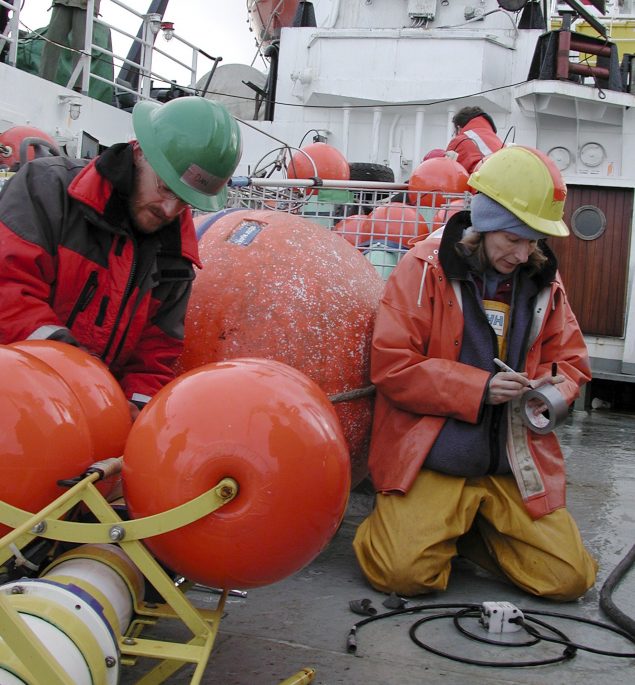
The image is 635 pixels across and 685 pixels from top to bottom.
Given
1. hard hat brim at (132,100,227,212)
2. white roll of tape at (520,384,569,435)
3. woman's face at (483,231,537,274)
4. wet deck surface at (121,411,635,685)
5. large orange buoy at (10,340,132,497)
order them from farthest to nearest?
woman's face at (483,231,537,274) → white roll of tape at (520,384,569,435) → hard hat brim at (132,100,227,212) → wet deck surface at (121,411,635,685) → large orange buoy at (10,340,132,497)

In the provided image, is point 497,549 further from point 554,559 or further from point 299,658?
point 299,658

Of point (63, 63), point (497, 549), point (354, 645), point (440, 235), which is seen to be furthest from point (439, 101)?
point (354, 645)

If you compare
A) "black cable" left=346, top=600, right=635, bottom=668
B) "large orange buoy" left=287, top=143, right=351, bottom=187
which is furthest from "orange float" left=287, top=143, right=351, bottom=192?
"black cable" left=346, top=600, right=635, bottom=668

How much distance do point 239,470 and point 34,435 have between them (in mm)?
483

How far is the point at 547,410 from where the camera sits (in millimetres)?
3312

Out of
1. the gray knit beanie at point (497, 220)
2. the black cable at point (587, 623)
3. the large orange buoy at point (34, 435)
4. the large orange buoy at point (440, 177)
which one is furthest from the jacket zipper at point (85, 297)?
the large orange buoy at point (440, 177)

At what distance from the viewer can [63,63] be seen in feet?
37.3

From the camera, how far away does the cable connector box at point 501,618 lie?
2.85 meters

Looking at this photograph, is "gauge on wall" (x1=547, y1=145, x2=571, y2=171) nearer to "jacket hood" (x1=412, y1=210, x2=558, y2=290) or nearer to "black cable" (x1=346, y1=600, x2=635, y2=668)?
"jacket hood" (x1=412, y1=210, x2=558, y2=290)

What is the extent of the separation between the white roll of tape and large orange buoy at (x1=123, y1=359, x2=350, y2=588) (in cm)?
133

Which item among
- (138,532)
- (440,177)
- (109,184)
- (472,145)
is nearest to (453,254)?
(109,184)

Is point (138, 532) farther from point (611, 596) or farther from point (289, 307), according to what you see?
point (611, 596)

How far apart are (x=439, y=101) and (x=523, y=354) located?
28.3ft

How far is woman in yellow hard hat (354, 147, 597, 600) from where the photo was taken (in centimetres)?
324
